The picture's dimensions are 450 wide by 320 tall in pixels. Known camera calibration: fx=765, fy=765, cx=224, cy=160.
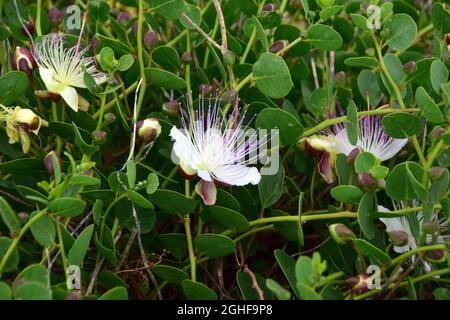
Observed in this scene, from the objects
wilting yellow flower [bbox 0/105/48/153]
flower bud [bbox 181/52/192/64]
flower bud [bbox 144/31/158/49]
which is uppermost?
flower bud [bbox 144/31/158/49]

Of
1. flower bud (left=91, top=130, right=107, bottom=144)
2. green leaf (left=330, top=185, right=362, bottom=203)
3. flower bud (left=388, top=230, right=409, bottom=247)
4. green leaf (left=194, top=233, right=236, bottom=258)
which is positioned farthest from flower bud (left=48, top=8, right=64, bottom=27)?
flower bud (left=388, top=230, right=409, bottom=247)

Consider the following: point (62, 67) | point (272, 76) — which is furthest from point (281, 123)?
point (62, 67)

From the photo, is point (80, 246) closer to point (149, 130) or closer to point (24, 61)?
point (149, 130)

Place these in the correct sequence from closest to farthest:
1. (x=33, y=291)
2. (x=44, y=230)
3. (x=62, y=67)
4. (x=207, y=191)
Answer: (x=33, y=291) < (x=44, y=230) < (x=207, y=191) < (x=62, y=67)

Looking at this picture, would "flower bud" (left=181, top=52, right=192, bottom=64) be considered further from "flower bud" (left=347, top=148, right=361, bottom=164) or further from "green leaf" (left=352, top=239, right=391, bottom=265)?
"green leaf" (left=352, top=239, right=391, bottom=265)

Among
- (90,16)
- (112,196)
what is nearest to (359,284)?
(112,196)

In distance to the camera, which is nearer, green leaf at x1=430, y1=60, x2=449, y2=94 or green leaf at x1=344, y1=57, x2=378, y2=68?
green leaf at x1=430, y1=60, x2=449, y2=94

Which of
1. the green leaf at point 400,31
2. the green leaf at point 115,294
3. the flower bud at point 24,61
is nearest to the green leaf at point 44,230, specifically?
the green leaf at point 115,294
